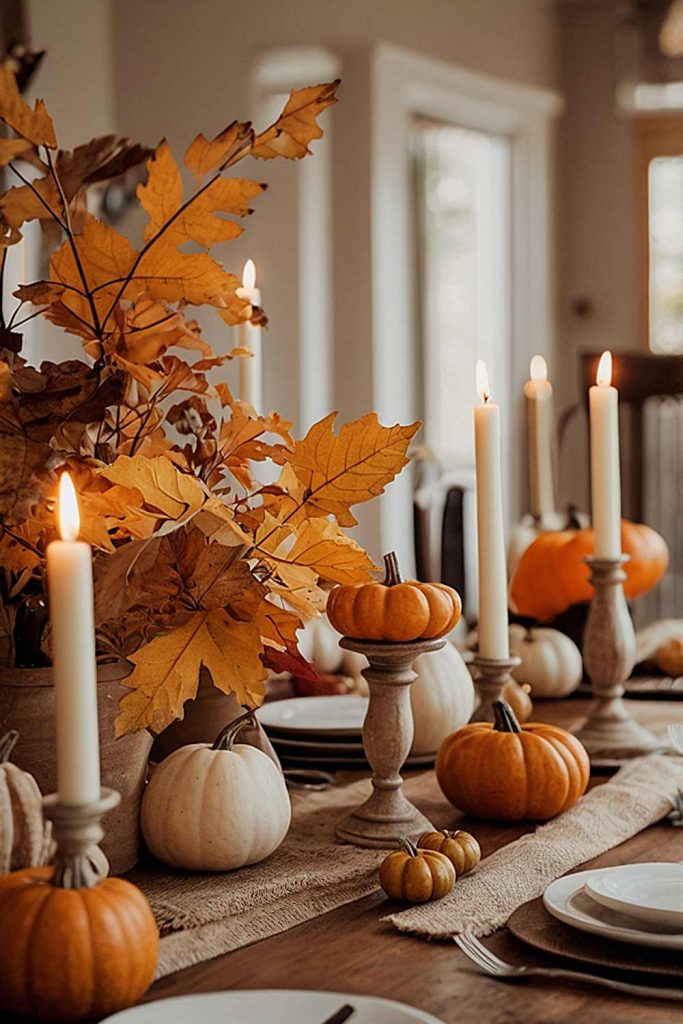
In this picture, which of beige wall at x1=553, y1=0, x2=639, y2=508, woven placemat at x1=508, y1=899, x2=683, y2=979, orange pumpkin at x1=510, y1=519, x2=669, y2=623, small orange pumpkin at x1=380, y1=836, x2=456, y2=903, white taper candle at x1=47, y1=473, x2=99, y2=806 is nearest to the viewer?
white taper candle at x1=47, y1=473, x2=99, y2=806

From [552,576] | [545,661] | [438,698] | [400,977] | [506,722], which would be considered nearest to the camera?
[400,977]

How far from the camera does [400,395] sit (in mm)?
4508

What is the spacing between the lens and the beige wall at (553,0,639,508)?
17.5 feet

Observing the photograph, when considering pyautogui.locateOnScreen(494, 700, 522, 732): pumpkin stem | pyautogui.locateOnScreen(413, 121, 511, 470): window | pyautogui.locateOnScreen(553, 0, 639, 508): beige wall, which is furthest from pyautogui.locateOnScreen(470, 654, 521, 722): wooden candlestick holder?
pyautogui.locateOnScreen(553, 0, 639, 508): beige wall

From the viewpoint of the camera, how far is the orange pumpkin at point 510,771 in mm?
1108

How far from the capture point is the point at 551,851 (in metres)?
1.02

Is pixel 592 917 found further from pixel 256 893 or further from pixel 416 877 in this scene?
pixel 256 893

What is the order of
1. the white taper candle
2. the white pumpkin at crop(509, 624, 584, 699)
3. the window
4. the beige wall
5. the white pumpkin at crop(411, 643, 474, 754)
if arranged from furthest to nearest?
the beige wall
the window
the white pumpkin at crop(509, 624, 584, 699)
the white pumpkin at crop(411, 643, 474, 754)
the white taper candle

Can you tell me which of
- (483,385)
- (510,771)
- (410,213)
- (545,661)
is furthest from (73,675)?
(410,213)

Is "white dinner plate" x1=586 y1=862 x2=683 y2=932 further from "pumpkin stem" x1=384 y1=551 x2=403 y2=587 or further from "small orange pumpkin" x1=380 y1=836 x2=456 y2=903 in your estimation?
"pumpkin stem" x1=384 y1=551 x2=403 y2=587

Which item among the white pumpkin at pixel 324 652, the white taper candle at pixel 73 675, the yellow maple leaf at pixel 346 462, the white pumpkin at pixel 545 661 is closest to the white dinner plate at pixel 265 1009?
the white taper candle at pixel 73 675

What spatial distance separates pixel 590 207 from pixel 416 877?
4872mm

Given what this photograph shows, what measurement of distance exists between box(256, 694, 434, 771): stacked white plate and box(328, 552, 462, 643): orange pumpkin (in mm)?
347

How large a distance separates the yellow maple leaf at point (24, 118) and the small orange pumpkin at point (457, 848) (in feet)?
1.82
